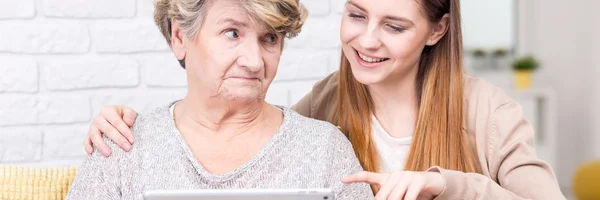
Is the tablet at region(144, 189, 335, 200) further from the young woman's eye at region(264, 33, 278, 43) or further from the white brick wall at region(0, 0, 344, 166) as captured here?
the white brick wall at region(0, 0, 344, 166)

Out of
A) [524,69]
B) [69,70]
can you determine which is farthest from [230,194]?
[524,69]

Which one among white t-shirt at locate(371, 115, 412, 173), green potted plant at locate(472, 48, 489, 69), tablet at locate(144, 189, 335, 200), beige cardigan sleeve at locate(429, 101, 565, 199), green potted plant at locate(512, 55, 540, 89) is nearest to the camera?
tablet at locate(144, 189, 335, 200)

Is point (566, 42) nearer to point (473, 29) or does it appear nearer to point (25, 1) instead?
point (473, 29)

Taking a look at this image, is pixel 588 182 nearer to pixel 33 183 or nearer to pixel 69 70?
pixel 69 70

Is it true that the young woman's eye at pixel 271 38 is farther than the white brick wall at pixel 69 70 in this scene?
No

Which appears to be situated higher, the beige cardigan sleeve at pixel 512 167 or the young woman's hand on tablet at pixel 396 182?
the young woman's hand on tablet at pixel 396 182

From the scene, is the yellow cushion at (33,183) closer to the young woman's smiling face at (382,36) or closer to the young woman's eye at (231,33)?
the young woman's eye at (231,33)

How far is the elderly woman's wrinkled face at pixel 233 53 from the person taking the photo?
154 centimetres

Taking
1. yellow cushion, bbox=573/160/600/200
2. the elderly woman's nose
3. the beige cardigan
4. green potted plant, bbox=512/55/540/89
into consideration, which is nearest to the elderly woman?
the elderly woman's nose

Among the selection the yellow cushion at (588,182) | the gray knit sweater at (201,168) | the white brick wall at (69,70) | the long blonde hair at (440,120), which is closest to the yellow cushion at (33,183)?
the gray knit sweater at (201,168)

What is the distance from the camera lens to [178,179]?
5.20ft

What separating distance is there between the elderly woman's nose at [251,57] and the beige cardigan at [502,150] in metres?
0.49

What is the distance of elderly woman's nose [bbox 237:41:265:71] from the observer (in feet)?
5.04

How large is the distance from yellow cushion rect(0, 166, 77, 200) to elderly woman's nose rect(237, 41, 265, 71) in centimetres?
53
